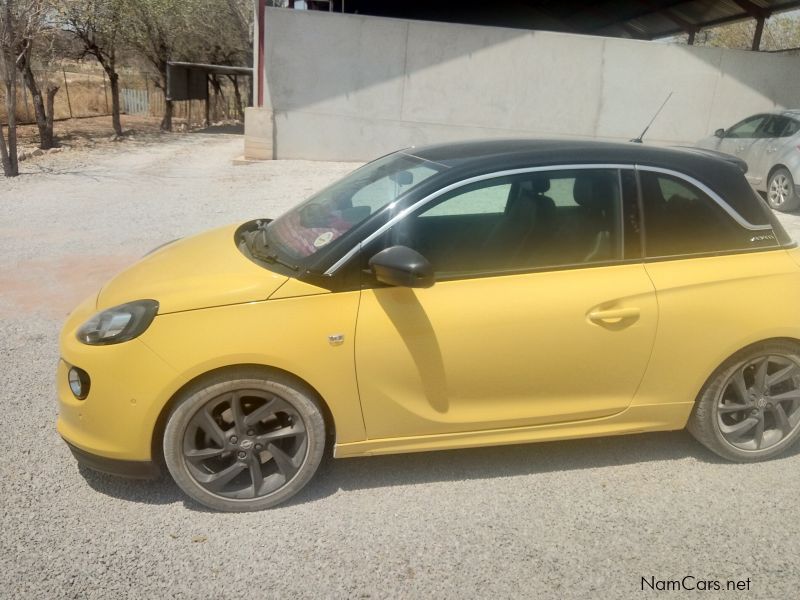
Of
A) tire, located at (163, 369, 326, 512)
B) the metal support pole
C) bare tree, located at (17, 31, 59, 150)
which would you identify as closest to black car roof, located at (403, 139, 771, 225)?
tire, located at (163, 369, 326, 512)

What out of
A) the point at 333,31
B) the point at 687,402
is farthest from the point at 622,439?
the point at 333,31

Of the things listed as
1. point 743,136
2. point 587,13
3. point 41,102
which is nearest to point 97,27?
point 41,102

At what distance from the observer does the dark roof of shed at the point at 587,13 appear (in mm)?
19766

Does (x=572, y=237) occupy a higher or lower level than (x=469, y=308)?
higher

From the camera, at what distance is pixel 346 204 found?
12.1 feet

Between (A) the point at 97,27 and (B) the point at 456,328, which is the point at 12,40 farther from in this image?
(B) the point at 456,328

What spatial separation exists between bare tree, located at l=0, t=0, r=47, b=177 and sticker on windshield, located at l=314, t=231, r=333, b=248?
36.8 ft

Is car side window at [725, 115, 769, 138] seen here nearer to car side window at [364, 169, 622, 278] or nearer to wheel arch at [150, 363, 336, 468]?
car side window at [364, 169, 622, 278]

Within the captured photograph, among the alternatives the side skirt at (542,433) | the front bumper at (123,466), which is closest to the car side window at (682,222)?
the side skirt at (542,433)

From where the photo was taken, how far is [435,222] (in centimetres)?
360

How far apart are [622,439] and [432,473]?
1.15 meters

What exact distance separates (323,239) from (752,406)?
231cm

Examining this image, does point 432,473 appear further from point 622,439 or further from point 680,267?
point 680,267

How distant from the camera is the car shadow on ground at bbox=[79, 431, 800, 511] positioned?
3.37 m
